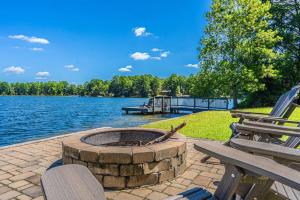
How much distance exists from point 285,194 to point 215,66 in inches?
640

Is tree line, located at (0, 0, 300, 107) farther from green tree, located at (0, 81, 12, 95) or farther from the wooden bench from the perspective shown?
green tree, located at (0, 81, 12, 95)

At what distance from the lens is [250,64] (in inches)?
664

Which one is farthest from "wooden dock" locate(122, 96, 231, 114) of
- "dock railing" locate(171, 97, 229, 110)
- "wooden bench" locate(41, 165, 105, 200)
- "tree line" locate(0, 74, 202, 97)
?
"tree line" locate(0, 74, 202, 97)

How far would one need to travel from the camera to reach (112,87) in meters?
88.4

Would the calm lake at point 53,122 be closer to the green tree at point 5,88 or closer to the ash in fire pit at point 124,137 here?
the ash in fire pit at point 124,137

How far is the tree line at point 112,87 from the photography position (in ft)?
226

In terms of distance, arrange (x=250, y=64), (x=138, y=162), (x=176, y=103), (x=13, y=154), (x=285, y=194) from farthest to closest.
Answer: (x=176, y=103) → (x=250, y=64) → (x=13, y=154) → (x=138, y=162) → (x=285, y=194)

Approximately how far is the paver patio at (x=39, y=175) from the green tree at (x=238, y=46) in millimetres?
12297

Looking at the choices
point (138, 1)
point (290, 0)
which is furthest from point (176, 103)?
point (138, 1)

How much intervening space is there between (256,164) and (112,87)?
88459 mm

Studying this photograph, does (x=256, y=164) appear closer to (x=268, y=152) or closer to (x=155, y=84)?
(x=268, y=152)

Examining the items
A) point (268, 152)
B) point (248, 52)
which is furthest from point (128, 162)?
point (248, 52)

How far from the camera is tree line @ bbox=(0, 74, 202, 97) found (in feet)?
226

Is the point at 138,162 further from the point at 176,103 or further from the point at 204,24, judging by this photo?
the point at 176,103
